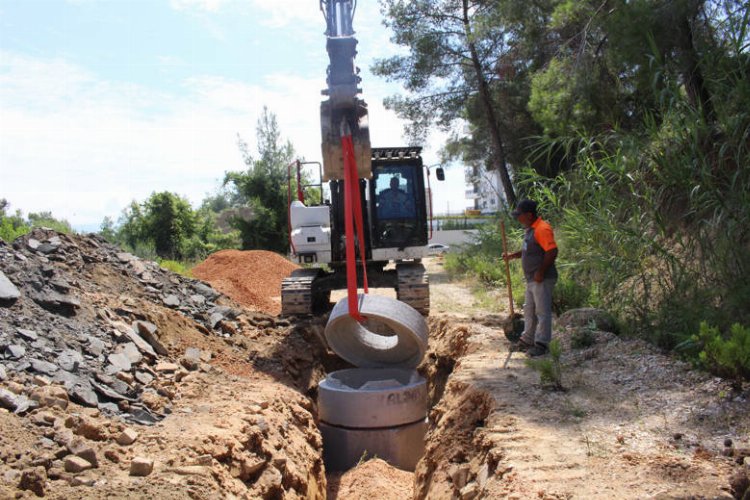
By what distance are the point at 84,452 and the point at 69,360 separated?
5.23 ft

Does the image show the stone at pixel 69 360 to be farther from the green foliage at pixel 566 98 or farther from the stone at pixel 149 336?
the green foliage at pixel 566 98

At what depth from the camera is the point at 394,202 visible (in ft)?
32.2

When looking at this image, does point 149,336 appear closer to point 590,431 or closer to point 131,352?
point 131,352

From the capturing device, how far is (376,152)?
9.86 metres

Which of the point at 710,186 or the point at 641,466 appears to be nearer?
the point at 641,466

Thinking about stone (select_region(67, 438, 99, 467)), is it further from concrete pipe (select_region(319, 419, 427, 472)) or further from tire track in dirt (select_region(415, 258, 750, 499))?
concrete pipe (select_region(319, 419, 427, 472))

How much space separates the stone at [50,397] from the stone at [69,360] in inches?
23.2

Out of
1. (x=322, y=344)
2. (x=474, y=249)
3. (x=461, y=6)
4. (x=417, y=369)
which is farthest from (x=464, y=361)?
(x=461, y=6)

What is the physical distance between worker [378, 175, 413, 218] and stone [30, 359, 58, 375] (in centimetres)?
562

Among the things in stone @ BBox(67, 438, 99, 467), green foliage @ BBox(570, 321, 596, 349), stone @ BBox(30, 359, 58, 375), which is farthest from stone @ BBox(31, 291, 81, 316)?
green foliage @ BBox(570, 321, 596, 349)

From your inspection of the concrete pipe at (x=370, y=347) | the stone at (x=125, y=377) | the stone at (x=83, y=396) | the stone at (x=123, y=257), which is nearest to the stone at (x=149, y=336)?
the stone at (x=125, y=377)

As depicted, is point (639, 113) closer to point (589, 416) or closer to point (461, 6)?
point (589, 416)

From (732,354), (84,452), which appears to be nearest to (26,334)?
(84,452)

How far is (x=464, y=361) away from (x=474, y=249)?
1005 centimetres
